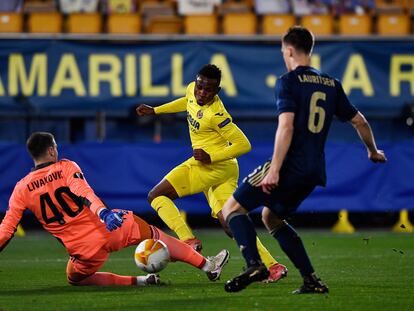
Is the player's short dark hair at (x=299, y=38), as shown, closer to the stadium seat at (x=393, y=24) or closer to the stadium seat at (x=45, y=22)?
the stadium seat at (x=45, y=22)

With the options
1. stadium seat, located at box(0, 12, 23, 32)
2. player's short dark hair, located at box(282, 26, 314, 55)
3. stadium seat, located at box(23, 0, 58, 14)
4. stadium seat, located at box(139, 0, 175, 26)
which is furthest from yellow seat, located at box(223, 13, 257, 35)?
player's short dark hair, located at box(282, 26, 314, 55)

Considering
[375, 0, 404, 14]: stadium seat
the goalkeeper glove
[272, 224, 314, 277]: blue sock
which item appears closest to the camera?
the goalkeeper glove

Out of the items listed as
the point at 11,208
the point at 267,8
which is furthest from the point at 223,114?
the point at 267,8

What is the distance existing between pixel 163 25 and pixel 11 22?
8.97ft

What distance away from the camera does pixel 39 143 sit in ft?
26.6

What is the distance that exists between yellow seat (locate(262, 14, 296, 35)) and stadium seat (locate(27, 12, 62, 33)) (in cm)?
371

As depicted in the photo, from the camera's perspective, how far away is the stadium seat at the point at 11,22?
18328 millimetres

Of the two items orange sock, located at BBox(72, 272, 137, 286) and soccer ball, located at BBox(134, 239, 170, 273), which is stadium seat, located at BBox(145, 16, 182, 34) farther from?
soccer ball, located at BBox(134, 239, 170, 273)

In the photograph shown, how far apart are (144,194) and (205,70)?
23.0 feet

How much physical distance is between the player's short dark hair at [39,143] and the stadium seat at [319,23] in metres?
11.0

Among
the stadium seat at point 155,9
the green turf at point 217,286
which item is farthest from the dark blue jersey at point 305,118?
the stadium seat at point 155,9

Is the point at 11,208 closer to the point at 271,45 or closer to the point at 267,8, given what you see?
the point at 271,45

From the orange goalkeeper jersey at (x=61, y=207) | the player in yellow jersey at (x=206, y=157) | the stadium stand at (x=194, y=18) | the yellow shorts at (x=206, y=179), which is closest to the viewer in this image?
the orange goalkeeper jersey at (x=61, y=207)

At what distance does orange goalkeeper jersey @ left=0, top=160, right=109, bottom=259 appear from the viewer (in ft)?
26.5
